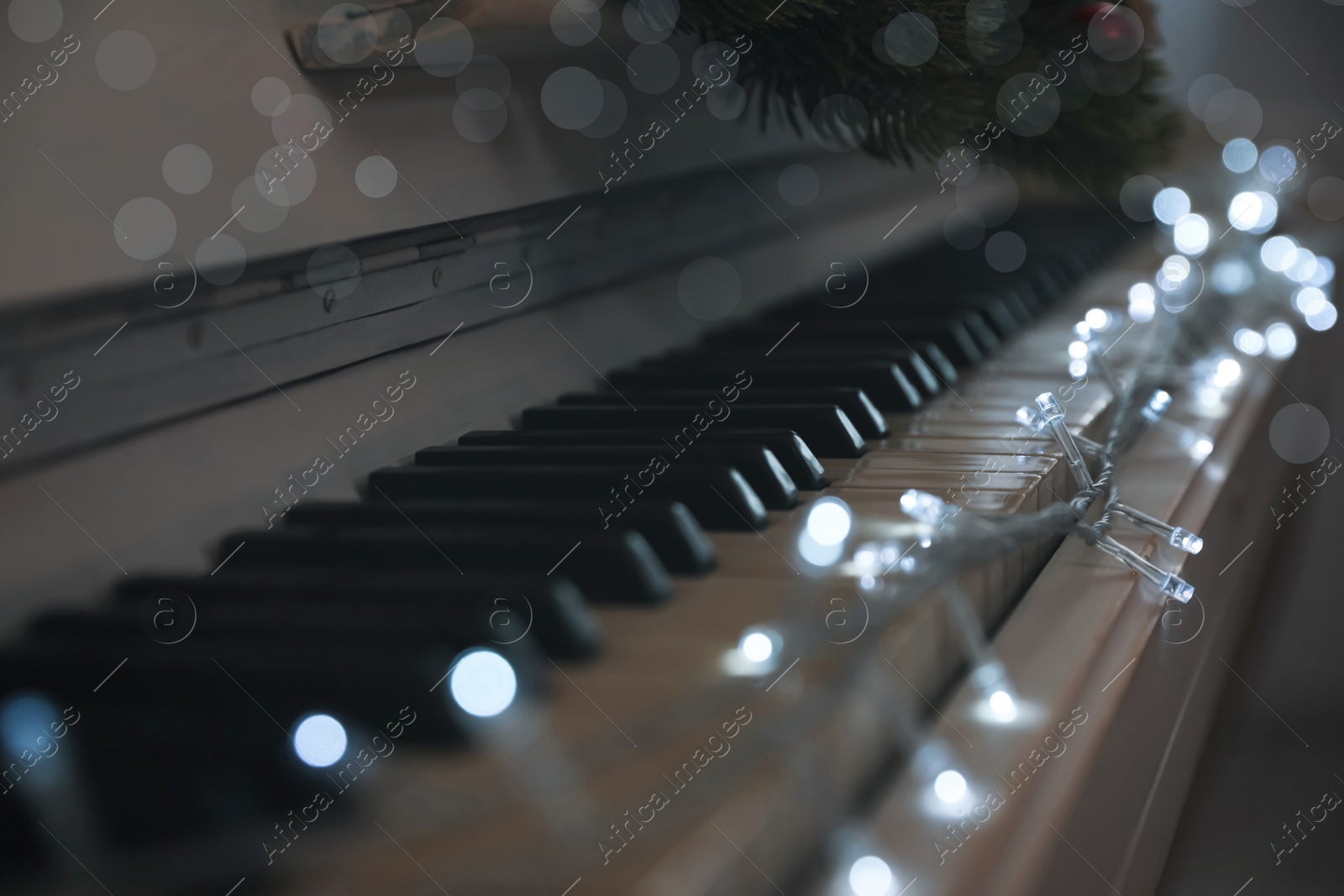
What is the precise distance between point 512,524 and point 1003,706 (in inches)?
11.8

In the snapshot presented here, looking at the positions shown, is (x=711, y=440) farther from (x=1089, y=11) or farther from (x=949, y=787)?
(x=1089, y=11)

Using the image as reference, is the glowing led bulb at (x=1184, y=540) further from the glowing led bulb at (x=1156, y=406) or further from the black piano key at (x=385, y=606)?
the black piano key at (x=385, y=606)

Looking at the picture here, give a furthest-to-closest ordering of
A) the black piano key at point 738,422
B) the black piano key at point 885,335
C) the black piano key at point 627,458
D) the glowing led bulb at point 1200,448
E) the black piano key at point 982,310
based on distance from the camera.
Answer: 1. the black piano key at point 982,310
2. the black piano key at point 885,335
3. the glowing led bulb at point 1200,448
4. the black piano key at point 738,422
5. the black piano key at point 627,458

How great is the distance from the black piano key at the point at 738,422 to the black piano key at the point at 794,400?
0.02 meters

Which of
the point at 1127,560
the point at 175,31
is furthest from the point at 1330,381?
the point at 175,31

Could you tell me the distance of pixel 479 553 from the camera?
604 millimetres

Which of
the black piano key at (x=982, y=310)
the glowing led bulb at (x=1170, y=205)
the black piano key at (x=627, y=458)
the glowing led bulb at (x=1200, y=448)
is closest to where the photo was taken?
the black piano key at (x=627, y=458)

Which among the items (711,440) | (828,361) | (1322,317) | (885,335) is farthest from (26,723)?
(1322,317)

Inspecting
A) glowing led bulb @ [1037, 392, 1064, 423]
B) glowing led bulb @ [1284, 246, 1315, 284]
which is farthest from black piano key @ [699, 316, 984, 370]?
glowing led bulb @ [1284, 246, 1315, 284]

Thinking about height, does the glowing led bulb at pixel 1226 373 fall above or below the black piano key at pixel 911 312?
below

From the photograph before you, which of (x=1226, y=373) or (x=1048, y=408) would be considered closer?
(x=1048, y=408)

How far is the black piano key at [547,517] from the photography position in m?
0.60

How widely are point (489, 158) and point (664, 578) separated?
471 millimetres

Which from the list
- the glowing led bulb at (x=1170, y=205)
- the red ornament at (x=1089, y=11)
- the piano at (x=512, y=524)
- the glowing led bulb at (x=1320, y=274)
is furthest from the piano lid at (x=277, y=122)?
the glowing led bulb at (x=1170, y=205)
